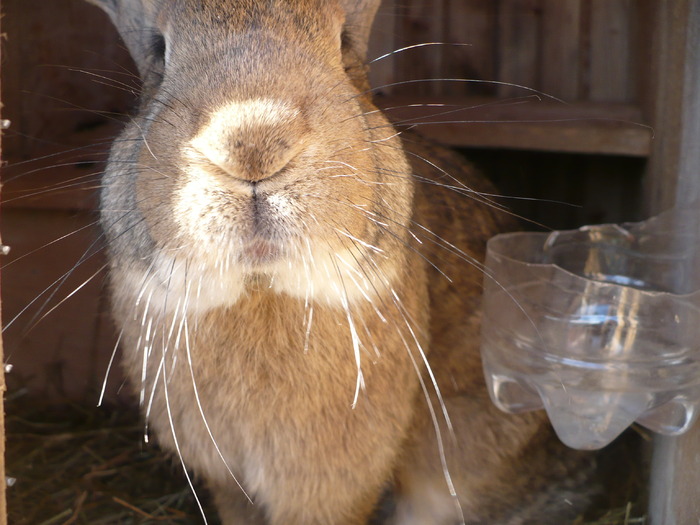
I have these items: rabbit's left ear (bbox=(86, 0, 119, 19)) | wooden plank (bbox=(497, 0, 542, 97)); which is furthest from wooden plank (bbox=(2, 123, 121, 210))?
wooden plank (bbox=(497, 0, 542, 97))

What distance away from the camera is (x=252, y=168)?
1885 mm

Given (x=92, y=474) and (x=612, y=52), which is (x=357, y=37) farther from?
(x=92, y=474)

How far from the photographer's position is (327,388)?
270 cm

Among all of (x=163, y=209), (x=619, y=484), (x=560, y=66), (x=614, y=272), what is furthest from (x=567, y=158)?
(x=163, y=209)

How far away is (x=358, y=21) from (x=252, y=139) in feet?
4.12

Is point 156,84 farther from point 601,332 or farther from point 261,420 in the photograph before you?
point 601,332

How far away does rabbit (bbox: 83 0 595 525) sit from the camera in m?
2.02

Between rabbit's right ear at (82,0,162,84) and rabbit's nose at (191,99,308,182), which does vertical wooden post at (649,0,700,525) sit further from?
rabbit's right ear at (82,0,162,84)

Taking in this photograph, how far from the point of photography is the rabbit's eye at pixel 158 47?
2666 millimetres

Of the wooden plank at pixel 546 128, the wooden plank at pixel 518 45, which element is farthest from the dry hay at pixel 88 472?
the wooden plank at pixel 518 45

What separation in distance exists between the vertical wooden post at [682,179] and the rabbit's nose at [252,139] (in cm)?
157

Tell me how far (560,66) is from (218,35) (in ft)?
9.32

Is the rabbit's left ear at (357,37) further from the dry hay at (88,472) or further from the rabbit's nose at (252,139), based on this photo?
the dry hay at (88,472)

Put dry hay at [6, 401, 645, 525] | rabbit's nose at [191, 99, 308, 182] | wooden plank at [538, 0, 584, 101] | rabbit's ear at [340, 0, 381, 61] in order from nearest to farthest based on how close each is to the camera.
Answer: rabbit's nose at [191, 99, 308, 182], rabbit's ear at [340, 0, 381, 61], dry hay at [6, 401, 645, 525], wooden plank at [538, 0, 584, 101]
